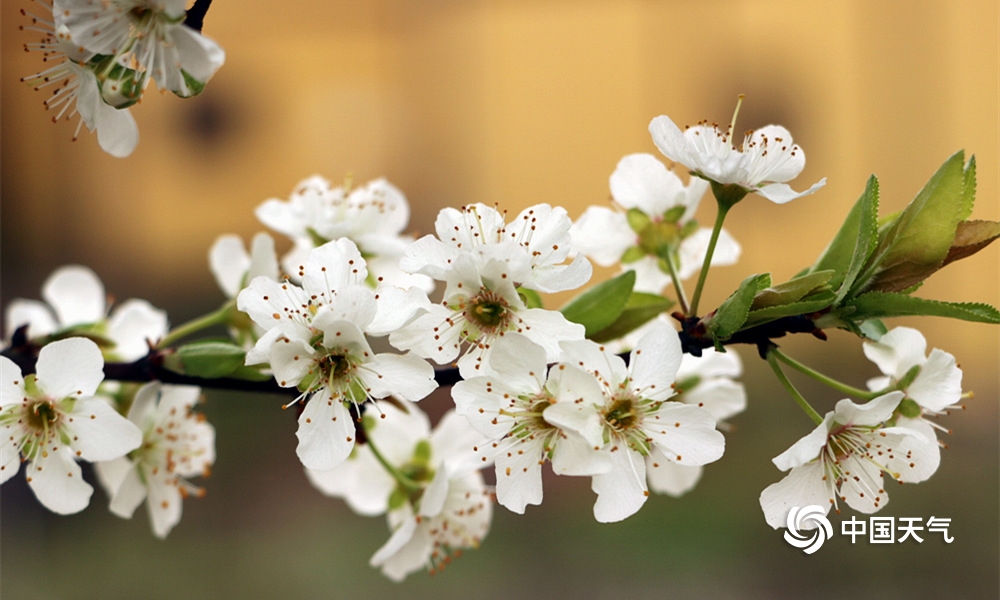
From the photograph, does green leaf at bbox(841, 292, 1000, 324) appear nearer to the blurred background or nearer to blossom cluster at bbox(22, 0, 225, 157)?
blossom cluster at bbox(22, 0, 225, 157)

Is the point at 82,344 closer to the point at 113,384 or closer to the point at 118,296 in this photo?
the point at 113,384

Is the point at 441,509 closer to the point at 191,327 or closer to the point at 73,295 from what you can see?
the point at 191,327

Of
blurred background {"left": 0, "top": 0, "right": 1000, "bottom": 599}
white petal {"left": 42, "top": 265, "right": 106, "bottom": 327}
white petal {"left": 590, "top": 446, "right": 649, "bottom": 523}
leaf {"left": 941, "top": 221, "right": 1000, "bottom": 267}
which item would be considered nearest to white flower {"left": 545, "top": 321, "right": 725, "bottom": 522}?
white petal {"left": 590, "top": 446, "right": 649, "bottom": 523}

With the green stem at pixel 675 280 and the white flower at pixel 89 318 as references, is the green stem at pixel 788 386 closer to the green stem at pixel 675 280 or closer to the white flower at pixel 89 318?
the green stem at pixel 675 280

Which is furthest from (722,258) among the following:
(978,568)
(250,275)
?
(978,568)

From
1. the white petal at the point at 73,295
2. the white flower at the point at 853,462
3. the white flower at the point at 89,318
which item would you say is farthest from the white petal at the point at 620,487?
the white petal at the point at 73,295

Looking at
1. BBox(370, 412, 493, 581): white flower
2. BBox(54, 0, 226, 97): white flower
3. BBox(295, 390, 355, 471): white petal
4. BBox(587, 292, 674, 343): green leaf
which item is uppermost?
BBox(54, 0, 226, 97): white flower
